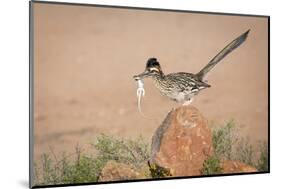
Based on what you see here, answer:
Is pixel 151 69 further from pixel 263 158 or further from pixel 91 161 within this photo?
pixel 263 158

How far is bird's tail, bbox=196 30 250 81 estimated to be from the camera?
471 cm

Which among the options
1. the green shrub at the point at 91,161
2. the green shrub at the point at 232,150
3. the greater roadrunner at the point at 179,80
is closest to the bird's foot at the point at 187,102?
the greater roadrunner at the point at 179,80

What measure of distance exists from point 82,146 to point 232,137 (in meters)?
1.40

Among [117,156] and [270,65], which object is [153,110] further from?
[270,65]

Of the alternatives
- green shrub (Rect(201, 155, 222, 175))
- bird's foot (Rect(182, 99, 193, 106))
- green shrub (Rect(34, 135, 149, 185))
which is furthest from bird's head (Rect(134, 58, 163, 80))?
green shrub (Rect(201, 155, 222, 175))

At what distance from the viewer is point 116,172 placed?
4414 millimetres

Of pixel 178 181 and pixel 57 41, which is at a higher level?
pixel 57 41

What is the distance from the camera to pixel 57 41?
4.22 metres

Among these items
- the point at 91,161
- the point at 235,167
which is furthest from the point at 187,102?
the point at 91,161

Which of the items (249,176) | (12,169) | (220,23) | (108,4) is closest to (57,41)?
(108,4)

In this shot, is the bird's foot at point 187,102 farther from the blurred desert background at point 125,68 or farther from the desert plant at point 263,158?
the desert plant at point 263,158

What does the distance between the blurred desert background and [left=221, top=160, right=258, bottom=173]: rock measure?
0.96 feet

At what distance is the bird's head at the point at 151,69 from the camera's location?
4.52 meters

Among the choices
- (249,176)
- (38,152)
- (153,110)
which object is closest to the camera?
(38,152)
